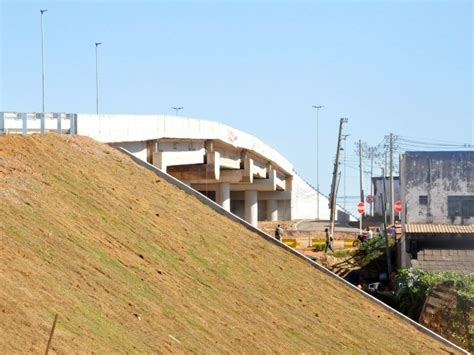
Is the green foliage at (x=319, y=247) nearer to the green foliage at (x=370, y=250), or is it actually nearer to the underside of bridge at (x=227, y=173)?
the green foliage at (x=370, y=250)

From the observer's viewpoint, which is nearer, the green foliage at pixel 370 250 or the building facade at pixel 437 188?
the green foliage at pixel 370 250

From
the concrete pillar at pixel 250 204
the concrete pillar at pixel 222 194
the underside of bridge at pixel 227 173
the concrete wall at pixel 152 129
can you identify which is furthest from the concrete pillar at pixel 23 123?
the concrete pillar at pixel 250 204

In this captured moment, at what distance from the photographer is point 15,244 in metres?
16.6

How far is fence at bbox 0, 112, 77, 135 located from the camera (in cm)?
2536

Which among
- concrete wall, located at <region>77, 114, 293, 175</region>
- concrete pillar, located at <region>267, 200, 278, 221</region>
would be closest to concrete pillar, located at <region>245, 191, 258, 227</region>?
concrete pillar, located at <region>267, 200, 278, 221</region>

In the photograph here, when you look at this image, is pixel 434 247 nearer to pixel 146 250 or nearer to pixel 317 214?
pixel 146 250

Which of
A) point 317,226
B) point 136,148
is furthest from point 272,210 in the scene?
point 136,148

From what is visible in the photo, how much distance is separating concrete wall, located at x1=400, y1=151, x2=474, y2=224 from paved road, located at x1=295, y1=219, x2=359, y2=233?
835 inches

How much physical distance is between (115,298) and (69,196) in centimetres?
511

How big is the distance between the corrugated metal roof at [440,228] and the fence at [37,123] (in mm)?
17399

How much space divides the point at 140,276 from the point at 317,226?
184 feet

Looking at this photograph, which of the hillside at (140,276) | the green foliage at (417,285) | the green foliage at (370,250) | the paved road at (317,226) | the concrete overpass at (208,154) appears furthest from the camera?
the paved road at (317,226)

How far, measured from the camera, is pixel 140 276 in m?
18.4

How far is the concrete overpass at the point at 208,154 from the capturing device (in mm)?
27613
